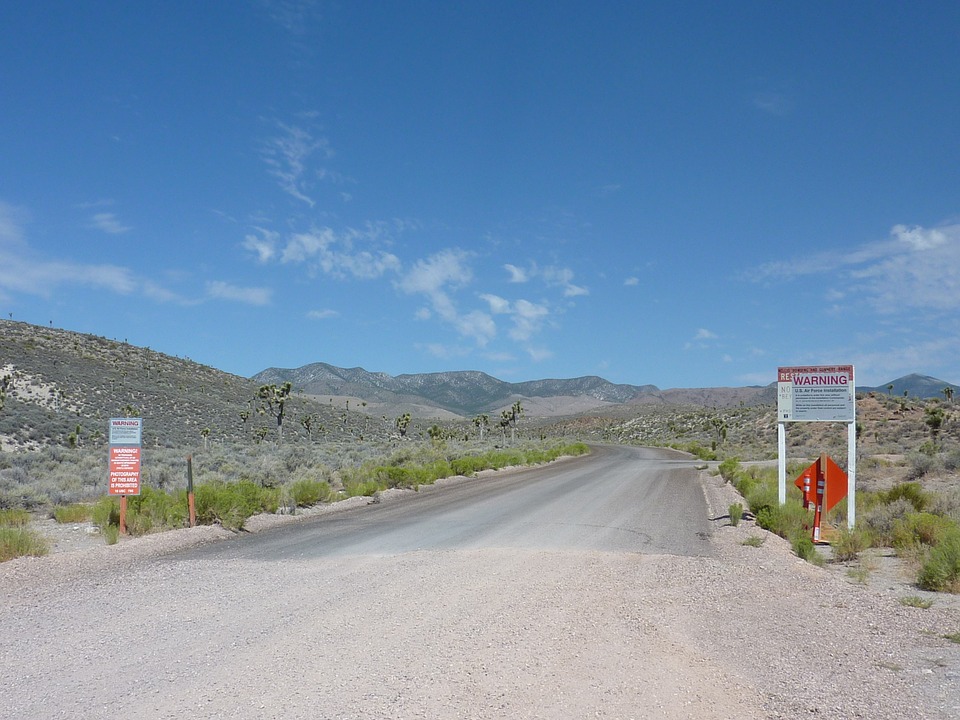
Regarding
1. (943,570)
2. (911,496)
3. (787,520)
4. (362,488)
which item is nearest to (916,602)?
(943,570)

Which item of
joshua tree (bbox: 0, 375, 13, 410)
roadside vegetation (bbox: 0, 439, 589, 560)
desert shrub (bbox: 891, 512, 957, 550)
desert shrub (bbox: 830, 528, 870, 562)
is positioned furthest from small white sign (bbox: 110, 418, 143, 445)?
joshua tree (bbox: 0, 375, 13, 410)

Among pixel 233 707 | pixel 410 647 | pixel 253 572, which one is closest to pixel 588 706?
pixel 410 647

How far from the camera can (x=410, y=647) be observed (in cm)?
701

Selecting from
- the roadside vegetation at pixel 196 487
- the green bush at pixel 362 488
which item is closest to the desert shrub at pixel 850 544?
the roadside vegetation at pixel 196 487

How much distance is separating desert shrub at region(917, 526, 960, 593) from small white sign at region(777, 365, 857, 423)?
5016 millimetres

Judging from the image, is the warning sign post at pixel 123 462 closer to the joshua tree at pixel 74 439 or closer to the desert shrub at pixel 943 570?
the desert shrub at pixel 943 570

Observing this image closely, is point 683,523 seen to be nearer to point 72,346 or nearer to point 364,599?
point 364,599

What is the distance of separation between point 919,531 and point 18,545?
14.8 meters

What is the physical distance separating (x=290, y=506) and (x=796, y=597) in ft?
42.6

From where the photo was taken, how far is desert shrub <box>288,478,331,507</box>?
64.4ft

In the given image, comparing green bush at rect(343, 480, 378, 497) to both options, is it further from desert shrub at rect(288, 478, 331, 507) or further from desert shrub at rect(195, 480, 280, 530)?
desert shrub at rect(195, 480, 280, 530)

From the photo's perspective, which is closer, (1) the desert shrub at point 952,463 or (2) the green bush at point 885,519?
(2) the green bush at point 885,519

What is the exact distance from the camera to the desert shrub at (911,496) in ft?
53.1

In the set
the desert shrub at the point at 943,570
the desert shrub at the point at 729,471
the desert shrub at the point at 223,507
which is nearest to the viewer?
the desert shrub at the point at 943,570
